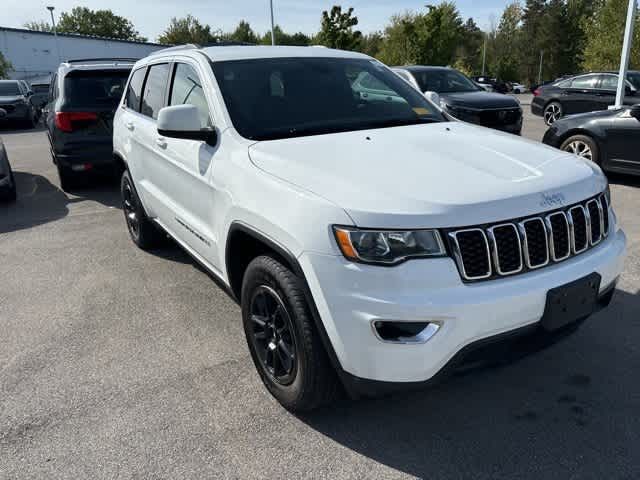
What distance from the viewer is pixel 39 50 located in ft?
155

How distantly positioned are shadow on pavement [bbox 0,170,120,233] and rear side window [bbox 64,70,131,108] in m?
1.34

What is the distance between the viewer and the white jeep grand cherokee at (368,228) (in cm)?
217

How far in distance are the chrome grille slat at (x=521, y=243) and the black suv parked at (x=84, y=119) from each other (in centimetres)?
644

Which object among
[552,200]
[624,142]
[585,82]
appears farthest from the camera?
[585,82]

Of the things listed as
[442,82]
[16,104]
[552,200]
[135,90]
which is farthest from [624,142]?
[16,104]

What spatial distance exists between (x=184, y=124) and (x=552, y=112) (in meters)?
14.0

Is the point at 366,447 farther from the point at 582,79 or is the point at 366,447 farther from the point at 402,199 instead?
the point at 582,79

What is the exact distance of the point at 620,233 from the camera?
291 centimetres

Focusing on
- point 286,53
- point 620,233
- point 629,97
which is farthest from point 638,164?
point 629,97

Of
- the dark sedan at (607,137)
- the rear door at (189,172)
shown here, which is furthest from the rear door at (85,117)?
the dark sedan at (607,137)

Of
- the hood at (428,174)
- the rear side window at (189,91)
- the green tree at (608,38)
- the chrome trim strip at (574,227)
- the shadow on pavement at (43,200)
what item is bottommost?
the shadow on pavement at (43,200)

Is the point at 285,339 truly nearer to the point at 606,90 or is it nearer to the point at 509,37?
the point at 606,90

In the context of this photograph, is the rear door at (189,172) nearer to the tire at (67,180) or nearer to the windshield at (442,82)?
the tire at (67,180)

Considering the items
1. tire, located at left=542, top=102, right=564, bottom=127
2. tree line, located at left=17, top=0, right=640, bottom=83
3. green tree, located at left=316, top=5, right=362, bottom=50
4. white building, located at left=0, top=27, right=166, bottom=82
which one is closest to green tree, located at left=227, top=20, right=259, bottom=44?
tree line, located at left=17, top=0, right=640, bottom=83
